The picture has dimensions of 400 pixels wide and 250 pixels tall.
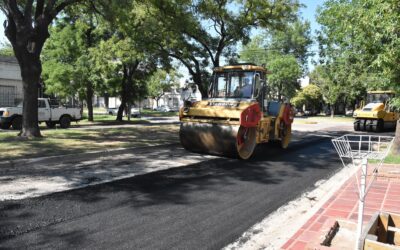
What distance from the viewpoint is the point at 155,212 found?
6.20 metres

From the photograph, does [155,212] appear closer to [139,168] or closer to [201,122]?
[139,168]

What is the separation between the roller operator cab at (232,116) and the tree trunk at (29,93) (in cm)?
607

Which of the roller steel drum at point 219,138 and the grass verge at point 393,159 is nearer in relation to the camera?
the grass verge at point 393,159

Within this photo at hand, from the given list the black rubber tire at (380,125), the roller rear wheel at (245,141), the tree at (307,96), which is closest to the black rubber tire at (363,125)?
the black rubber tire at (380,125)

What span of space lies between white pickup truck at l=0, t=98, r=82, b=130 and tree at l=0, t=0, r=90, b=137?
7.86m

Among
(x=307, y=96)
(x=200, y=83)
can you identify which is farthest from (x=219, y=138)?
(x=307, y=96)

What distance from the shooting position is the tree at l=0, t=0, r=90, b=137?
46.3ft

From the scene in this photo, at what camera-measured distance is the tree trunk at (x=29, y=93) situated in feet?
47.1

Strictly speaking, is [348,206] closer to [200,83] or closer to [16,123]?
[200,83]

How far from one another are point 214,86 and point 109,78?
19466 millimetres

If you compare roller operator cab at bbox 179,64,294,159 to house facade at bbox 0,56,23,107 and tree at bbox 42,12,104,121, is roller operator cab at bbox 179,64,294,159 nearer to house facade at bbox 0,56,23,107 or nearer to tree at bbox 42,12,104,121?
tree at bbox 42,12,104,121

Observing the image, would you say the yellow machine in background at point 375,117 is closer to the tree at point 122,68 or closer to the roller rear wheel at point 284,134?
the roller rear wheel at point 284,134

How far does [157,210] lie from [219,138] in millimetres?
5383

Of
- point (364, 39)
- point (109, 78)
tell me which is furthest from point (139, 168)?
point (109, 78)
